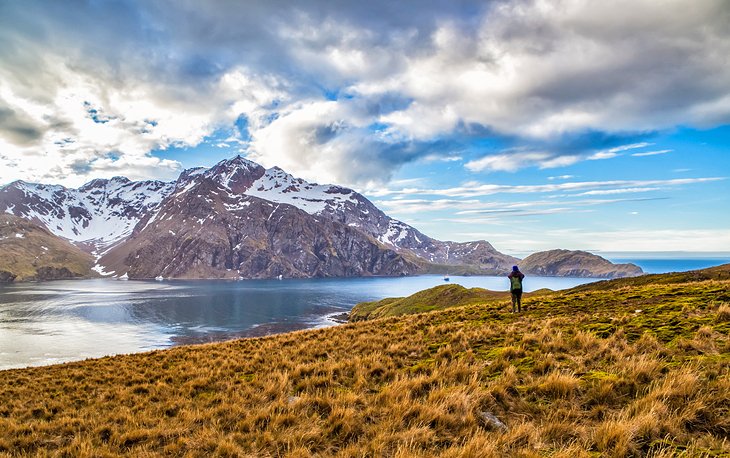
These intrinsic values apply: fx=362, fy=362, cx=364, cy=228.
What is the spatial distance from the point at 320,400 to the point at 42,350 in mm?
105766

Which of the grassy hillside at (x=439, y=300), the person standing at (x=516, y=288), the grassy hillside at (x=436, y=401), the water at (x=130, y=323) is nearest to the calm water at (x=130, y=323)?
the water at (x=130, y=323)

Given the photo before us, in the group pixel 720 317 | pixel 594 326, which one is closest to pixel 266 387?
pixel 594 326

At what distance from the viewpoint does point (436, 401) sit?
26.2ft

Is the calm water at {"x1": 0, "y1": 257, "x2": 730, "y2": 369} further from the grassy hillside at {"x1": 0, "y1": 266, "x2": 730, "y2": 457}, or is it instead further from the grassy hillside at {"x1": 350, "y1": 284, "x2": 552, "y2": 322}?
the grassy hillside at {"x1": 0, "y1": 266, "x2": 730, "y2": 457}

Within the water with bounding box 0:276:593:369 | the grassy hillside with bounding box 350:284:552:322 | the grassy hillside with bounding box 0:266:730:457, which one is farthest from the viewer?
the grassy hillside with bounding box 350:284:552:322

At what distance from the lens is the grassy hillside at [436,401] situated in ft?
20.3

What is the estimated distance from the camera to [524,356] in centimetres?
1105

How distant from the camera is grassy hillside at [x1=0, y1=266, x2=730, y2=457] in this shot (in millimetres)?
6184

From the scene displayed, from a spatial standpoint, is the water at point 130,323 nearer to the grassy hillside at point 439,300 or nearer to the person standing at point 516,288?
the grassy hillside at point 439,300

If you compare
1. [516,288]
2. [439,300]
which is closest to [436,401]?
[516,288]

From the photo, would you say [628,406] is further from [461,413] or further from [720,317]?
[720,317]

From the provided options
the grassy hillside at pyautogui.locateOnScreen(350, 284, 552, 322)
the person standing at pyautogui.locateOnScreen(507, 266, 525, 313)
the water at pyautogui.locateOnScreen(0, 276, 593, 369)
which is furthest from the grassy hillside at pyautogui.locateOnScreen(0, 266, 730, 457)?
the water at pyautogui.locateOnScreen(0, 276, 593, 369)

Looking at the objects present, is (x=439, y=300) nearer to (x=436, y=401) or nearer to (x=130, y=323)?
(x=436, y=401)

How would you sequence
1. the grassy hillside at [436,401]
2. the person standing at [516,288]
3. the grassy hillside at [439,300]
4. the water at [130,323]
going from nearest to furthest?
the grassy hillside at [436,401], the person standing at [516,288], the water at [130,323], the grassy hillside at [439,300]
